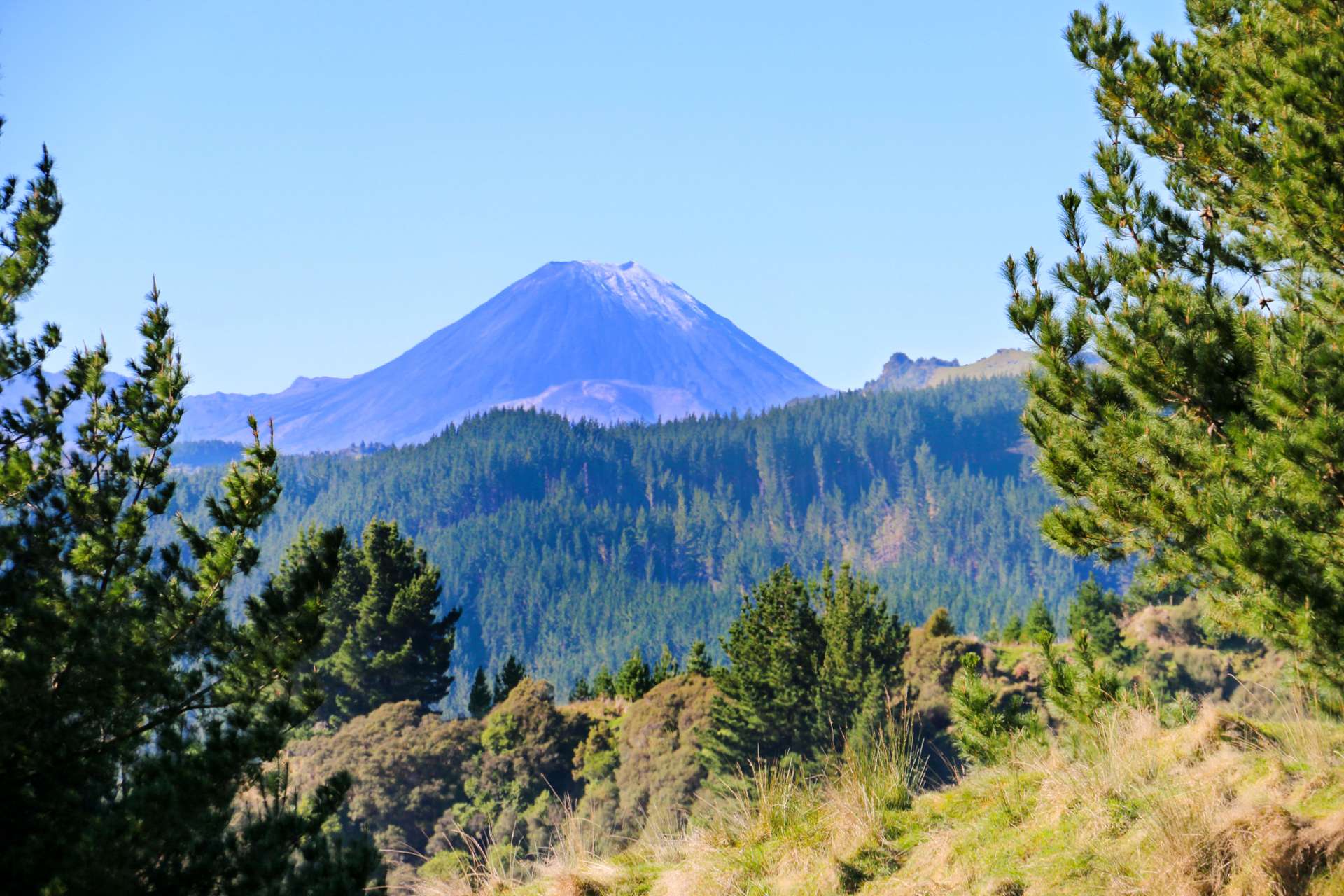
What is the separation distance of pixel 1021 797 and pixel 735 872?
1.94 meters

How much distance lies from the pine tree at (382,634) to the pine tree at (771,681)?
66.0ft

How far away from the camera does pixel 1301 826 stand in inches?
208

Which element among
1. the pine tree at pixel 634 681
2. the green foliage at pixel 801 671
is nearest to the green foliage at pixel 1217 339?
the green foliage at pixel 801 671

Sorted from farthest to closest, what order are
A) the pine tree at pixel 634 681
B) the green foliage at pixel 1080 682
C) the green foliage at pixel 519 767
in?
the pine tree at pixel 634 681 → the green foliage at pixel 519 767 → the green foliage at pixel 1080 682

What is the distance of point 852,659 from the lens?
1657 inches

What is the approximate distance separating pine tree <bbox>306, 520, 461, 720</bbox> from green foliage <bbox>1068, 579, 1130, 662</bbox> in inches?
1345

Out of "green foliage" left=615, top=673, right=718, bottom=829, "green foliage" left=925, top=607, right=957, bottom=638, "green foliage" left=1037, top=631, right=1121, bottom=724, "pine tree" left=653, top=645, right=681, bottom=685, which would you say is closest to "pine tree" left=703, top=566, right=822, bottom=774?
"green foliage" left=615, top=673, right=718, bottom=829

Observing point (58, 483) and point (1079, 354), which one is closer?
point (1079, 354)

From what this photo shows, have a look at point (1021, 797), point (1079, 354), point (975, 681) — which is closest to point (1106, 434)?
point (1079, 354)

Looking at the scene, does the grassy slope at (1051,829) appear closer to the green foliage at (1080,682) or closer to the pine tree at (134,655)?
the green foliage at (1080,682)

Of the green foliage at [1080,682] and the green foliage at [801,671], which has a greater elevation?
the green foliage at [1080,682]

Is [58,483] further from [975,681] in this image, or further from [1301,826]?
[1301,826]

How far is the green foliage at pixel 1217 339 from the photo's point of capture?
7039 millimetres

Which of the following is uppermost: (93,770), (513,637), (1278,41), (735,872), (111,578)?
(1278,41)
